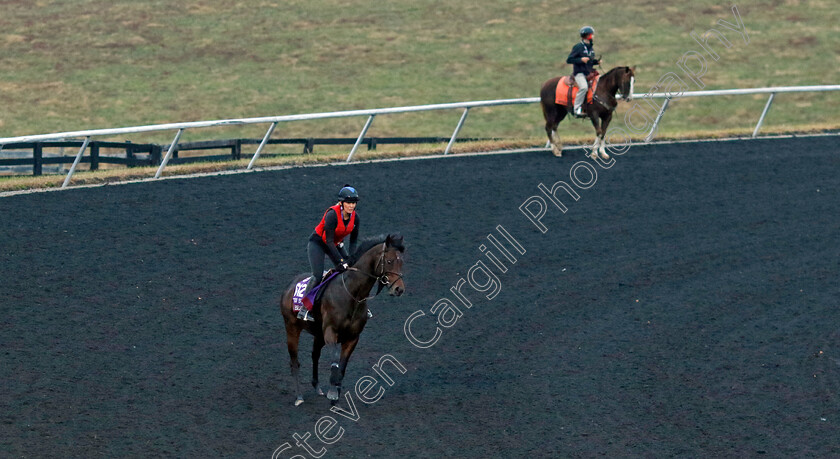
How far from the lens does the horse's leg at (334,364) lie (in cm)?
1169

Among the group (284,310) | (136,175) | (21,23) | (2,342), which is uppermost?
(284,310)

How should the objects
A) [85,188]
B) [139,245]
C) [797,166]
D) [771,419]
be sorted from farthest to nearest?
[797,166] < [85,188] < [139,245] < [771,419]

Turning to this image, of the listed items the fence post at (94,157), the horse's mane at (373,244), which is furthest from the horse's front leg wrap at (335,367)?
the fence post at (94,157)

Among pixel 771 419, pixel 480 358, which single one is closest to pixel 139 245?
pixel 480 358

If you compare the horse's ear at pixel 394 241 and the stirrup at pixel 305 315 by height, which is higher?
the horse's ear at pixel 394 241

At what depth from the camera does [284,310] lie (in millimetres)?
12414

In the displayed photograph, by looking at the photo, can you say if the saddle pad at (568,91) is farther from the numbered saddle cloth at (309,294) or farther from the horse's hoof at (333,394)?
the horse's hoof at (333,394)

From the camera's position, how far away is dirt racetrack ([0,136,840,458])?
443 inches

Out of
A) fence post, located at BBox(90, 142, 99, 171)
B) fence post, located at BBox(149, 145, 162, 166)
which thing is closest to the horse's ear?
fence post, located at BBox(149, 145, 162, 166)

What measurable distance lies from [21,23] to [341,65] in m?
16.3

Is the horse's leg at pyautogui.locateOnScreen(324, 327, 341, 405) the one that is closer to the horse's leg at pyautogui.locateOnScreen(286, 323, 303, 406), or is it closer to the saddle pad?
the horse's leg at pyautogui.locateOnScreen(286, 323, 303, 406)

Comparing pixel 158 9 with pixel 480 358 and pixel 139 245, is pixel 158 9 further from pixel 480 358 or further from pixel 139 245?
pixel 480 358

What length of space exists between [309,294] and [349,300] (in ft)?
1.95

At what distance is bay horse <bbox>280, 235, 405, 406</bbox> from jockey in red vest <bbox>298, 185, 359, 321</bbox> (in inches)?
6.7
